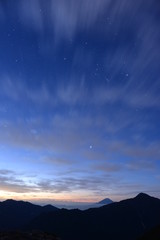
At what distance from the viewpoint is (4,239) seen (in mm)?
32125

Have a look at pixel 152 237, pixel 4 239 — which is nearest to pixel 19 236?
pixel 4 239

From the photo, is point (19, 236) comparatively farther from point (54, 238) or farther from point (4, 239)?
point (54, 238)

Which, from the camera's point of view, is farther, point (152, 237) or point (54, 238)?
point (152, 237)

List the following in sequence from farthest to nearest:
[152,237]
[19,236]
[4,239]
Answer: [152,237] → [19,236] → [4,239]

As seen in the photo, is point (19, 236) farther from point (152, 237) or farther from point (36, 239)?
point (152, 237)

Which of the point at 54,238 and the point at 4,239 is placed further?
the point at 54,238

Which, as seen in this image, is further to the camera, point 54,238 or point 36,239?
point 54,238

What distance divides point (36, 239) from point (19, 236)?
2.72 meters

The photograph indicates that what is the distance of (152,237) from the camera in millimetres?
90125

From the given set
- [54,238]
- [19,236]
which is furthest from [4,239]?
[54,238]

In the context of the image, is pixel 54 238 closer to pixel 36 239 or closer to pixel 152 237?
pixel 36 239

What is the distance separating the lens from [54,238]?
35844mm

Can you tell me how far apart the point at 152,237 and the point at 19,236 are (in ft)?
236

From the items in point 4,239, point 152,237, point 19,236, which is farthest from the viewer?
point 152,237
